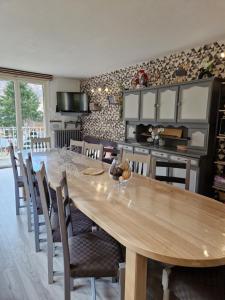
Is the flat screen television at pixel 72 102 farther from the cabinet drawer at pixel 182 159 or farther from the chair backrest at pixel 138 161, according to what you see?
the chair backrest at pixel 138 161

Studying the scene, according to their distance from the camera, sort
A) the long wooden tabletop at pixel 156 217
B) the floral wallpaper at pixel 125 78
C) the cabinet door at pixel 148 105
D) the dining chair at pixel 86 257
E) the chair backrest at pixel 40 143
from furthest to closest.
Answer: the cabinet door at pixel 148 105 < the chair backrest at pixel 40 143 < the floral wallpaper at pixel 125 78 < the dining chair at pixel 86 257 < the long wooden tabletop at pixel 156 217

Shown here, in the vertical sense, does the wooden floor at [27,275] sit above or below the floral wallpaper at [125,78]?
below

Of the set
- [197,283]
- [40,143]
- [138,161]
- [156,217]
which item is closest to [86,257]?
[156,217]

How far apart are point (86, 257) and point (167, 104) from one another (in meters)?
2.96

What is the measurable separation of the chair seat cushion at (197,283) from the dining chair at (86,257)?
11.5 inches

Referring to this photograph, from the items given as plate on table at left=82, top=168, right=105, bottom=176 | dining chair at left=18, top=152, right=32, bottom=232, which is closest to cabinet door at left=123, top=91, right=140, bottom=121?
plate on table at left=82, top=168, right=105, bottom=176

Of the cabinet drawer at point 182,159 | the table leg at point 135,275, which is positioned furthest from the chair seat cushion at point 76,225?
the cabinet drawer at point 182,159

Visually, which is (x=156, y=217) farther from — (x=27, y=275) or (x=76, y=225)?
(x=27, y=275)

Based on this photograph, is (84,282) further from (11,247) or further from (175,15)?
(175,15)

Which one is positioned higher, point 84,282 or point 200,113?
point 200,113

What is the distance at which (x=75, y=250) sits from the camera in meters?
1.39

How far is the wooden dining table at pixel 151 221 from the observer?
0.94m

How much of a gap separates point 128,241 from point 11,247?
1758 mm

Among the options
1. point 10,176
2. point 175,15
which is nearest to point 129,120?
point 175,15
